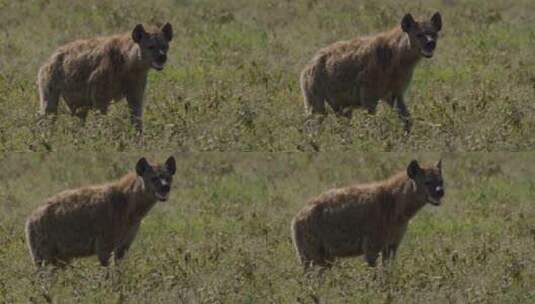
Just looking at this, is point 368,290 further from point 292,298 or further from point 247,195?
point 247,195

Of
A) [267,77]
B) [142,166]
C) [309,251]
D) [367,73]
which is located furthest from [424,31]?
[267,77]

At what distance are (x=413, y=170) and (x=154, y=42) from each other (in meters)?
2.70

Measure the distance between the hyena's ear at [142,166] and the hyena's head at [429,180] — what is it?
237 cm

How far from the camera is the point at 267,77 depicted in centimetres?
2461

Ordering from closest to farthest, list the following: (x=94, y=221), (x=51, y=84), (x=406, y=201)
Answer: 1. (x=94, y=221)
2. (x=406, y=201)
3. (x=51, y=84)

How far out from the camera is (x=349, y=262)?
65.4ft

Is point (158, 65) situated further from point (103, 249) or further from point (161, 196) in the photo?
point (103, 249)

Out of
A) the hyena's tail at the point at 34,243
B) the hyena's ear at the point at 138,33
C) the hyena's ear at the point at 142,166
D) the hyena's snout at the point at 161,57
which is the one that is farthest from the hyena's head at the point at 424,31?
the hyena's tail at the point at 34,243

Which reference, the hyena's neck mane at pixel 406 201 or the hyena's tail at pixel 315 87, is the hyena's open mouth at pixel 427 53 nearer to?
the hyena's tail at pixel 315 87

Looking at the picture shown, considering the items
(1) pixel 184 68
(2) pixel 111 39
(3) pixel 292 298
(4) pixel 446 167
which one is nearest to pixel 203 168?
(1) pixel 184 68

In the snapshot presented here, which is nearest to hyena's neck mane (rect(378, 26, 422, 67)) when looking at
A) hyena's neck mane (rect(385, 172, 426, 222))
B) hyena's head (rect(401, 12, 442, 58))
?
hyena's head (rect(401, 12, 442, 58))

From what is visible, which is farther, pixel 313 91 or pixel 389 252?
pixel 313 91

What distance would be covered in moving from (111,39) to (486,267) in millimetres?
4194

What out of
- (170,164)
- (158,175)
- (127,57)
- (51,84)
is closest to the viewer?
(170,164)
